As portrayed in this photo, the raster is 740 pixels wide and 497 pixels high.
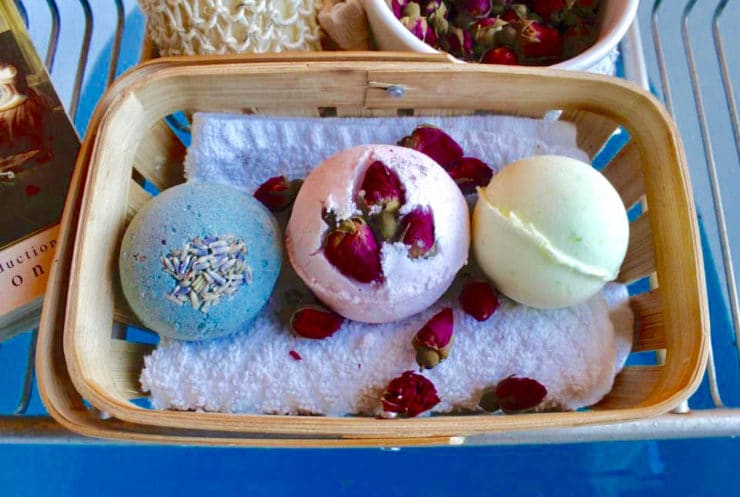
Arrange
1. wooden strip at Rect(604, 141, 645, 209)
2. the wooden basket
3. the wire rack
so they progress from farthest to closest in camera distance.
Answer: the wire rack
wooden strip at Rect(604, 141, 645, 209)
the wooden basket

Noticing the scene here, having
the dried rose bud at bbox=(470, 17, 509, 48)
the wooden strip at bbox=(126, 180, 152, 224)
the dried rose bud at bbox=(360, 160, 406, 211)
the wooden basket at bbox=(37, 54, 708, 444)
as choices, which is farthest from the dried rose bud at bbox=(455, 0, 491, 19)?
the wooden strip at bbox=(126, 180, 152, 224)

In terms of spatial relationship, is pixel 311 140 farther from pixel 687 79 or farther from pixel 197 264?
pixel 687 79

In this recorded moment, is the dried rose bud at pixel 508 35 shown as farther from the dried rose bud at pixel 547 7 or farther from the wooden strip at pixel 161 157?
the wooden strip at pixel 161 157

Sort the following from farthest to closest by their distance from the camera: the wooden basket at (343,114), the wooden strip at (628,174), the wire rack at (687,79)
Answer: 1. the wire rack at (687,79)
2. the wooden strip at (628,174)
3. the wooden basket at (343,114)

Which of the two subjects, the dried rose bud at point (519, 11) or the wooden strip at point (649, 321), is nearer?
the wooden strip at point (649, 321)

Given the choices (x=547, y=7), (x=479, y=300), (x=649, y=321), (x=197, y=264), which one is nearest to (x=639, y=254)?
(x=649, y=321)

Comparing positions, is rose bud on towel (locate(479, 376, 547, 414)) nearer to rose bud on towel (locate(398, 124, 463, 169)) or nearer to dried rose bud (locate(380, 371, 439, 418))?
dried rose bud (locate(380, 371, 439, 418))

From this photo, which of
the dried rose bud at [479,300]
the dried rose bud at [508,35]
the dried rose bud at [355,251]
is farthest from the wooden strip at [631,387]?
the dried rose bud at [508,35]
